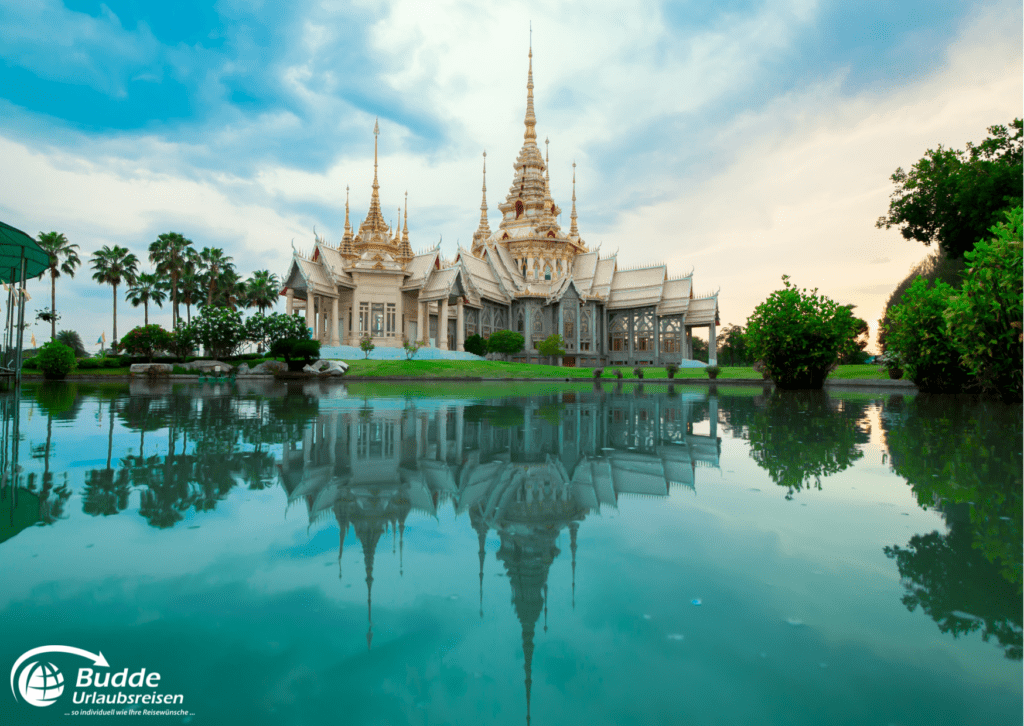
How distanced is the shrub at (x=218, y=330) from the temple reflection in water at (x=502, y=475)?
31.5 meters

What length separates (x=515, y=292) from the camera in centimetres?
4906

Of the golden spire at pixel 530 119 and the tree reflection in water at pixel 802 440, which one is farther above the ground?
the golden spire at pixel 530 119

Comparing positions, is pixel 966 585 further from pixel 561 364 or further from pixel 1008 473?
pixel 561 364

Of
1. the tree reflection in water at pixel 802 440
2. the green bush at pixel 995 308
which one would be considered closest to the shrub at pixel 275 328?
the tree reflection in water at pixel 802 440

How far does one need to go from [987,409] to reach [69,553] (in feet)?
49.9

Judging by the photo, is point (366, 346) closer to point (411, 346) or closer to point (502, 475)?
point (411, 346)

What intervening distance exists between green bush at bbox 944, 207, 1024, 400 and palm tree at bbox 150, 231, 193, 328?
52031 millimetres

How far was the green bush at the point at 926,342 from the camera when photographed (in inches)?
679

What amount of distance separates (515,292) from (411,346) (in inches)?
488

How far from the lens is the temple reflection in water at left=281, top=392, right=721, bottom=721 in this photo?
9.80 feet

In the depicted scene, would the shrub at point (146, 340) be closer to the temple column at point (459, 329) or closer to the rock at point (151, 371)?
the rock at point (151, 371)

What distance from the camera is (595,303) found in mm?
50281

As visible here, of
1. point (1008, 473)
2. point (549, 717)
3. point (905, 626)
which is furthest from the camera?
point (1008, 473)

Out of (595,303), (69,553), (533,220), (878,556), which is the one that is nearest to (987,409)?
(878,556)
